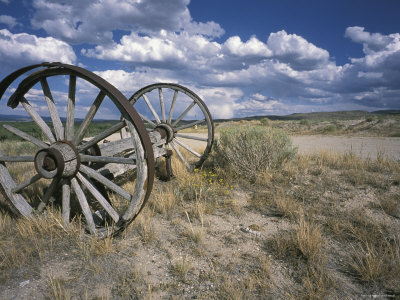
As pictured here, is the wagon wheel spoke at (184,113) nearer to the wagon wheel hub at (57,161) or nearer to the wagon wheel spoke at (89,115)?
the wagon wheel spoke at (89,115)

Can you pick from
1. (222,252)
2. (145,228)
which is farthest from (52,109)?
(222,252)

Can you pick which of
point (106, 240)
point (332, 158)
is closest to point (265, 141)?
point (332, 158)

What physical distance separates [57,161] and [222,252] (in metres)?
2.02

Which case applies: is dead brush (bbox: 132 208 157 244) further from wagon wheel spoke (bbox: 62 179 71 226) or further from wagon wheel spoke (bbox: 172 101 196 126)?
wagon wheel spoke (bbox: 172 101 196 126)

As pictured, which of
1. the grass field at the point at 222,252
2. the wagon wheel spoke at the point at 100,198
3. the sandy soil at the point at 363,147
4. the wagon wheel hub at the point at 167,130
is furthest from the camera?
the sandy soil at the point at 363,147

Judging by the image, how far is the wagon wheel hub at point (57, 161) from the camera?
2594 mm

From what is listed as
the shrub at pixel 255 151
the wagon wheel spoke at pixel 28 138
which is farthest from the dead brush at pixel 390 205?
the wagon wheel spoke at pixel 28 138

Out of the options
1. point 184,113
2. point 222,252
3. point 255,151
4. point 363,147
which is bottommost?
point 222,252

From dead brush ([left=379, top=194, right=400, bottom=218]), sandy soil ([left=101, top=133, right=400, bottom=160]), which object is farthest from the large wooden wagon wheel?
sandy soil ([left=101, top=133, right=400, bottom=160])

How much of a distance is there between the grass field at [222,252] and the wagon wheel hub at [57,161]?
0.64 metres

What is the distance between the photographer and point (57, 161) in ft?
8.49

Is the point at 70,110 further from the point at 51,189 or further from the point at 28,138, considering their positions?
the point at 51,189

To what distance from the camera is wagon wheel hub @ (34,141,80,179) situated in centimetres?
259

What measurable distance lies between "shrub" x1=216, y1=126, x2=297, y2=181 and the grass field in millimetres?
925
